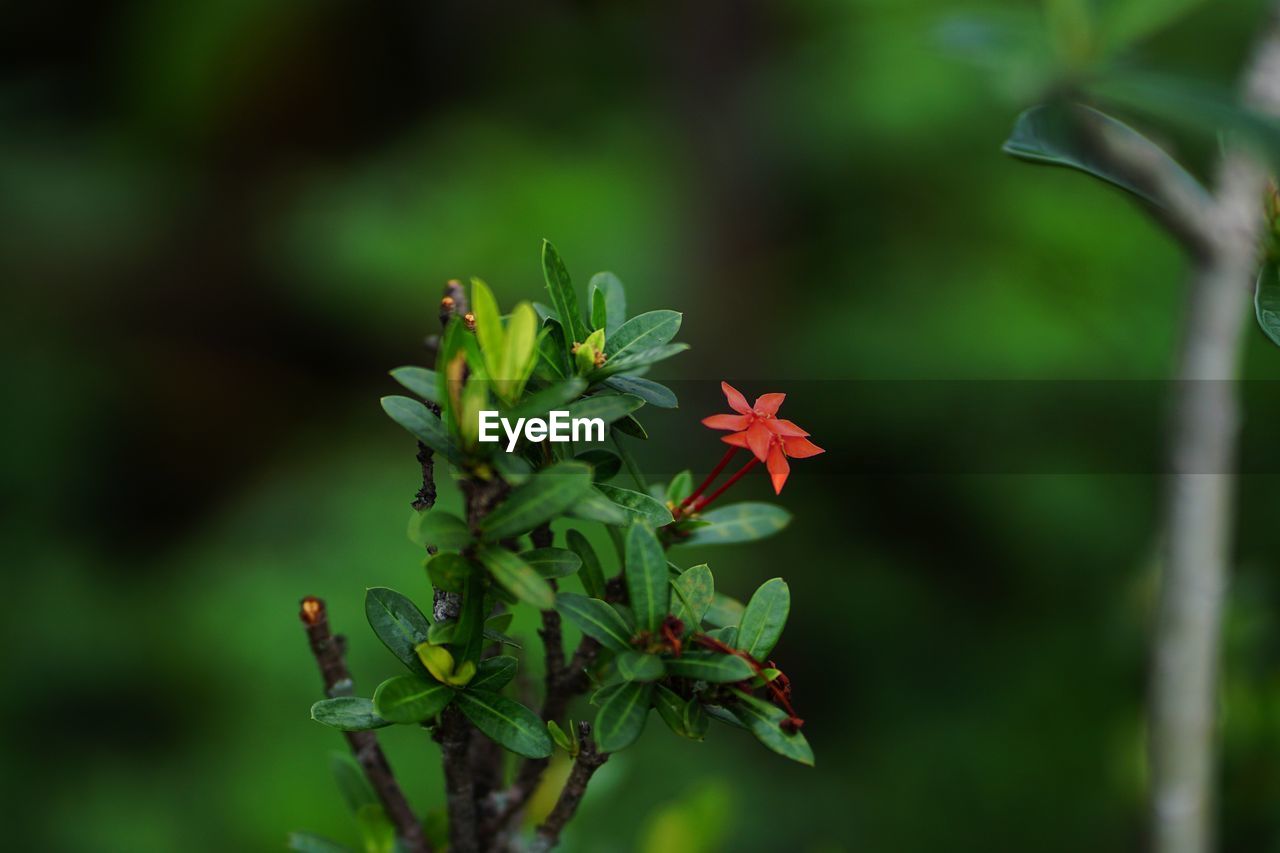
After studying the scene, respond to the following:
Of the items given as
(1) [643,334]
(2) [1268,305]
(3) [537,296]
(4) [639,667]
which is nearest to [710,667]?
(4) [639,667]

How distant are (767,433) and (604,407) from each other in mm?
67

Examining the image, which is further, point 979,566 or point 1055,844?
point 979,566

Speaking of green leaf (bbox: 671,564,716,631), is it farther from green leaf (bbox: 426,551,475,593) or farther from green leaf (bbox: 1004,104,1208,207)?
green leaf (bbox: 1004,104,1208,207)

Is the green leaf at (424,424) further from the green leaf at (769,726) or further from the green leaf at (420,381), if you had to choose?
the green leaf at (769,726)

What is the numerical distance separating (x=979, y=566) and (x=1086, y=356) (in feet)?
1.27

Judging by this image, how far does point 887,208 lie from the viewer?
199 cm

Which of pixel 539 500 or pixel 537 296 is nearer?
pixel 539 500

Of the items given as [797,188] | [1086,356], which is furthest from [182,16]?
[1086,356]

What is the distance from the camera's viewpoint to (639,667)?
36 cm

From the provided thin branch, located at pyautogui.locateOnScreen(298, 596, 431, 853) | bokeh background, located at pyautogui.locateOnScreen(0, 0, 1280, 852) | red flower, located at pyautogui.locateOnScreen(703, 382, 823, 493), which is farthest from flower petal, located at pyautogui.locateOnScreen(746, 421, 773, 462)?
bokeh background, located at pyautogui.locateOnScreen(0, 0, 1280, 852)

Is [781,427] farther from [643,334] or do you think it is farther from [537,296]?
[537,296]

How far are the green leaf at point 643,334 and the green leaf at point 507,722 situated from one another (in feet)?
0.44

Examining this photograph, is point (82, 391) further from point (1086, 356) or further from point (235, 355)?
point (1086, 356)

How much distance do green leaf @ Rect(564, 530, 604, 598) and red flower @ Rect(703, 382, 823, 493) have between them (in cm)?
7
